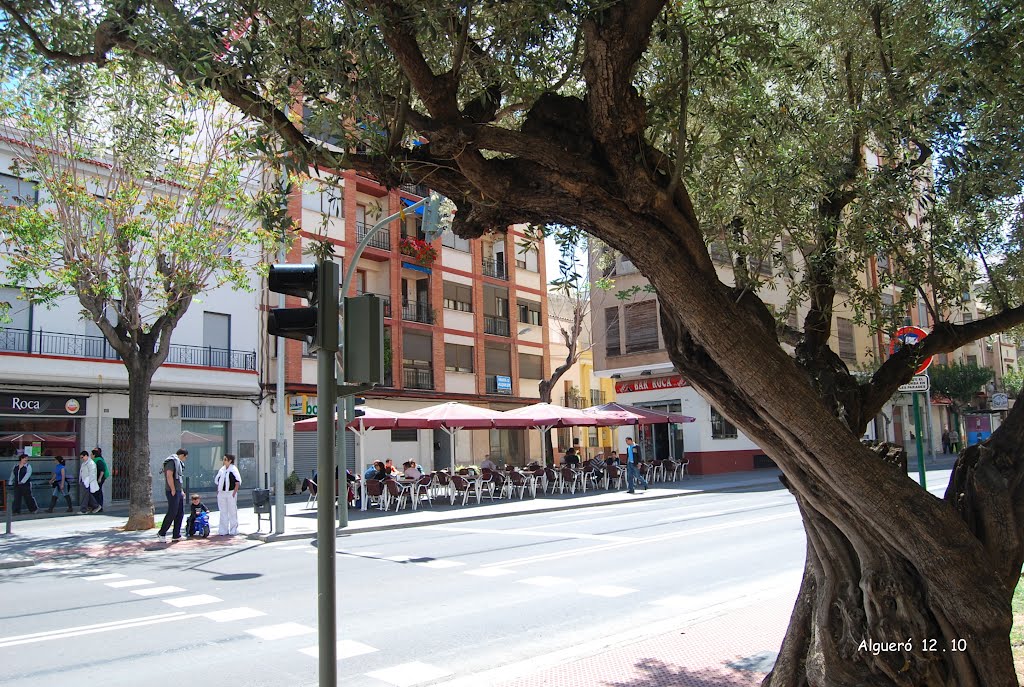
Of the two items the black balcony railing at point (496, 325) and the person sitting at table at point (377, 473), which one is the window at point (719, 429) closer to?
the black balcony railing at point (496, 325)

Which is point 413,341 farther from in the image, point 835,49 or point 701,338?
point 701,338

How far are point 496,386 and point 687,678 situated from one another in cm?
3415

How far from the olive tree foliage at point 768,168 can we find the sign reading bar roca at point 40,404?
19973 mm

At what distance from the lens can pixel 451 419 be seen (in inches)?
871

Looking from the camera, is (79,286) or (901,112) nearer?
(901,112)

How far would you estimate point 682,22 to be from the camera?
5.63 m

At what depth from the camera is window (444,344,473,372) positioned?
3725 cm

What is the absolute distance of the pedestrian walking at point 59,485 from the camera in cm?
2288

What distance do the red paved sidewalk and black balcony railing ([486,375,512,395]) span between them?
32.0 meters

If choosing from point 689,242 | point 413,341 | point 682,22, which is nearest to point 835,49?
point 682,22

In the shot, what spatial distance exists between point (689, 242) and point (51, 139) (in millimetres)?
15841

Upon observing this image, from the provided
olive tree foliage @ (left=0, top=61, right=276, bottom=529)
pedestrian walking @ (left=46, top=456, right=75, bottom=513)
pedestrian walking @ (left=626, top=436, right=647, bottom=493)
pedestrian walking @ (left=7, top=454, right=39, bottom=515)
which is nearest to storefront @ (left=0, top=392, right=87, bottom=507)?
pedestrian walking @ (left=46, top=456, right=75, bottom=513)

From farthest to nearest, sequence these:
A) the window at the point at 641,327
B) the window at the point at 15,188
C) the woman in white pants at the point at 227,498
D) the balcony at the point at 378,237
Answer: the window at the point at 641,327, the balcony at the point at 378,237, the window at the point at 15,188, the woman in white pants at the point at 227,498

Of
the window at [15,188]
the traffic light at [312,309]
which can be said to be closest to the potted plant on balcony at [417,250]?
the window at [15,188]
